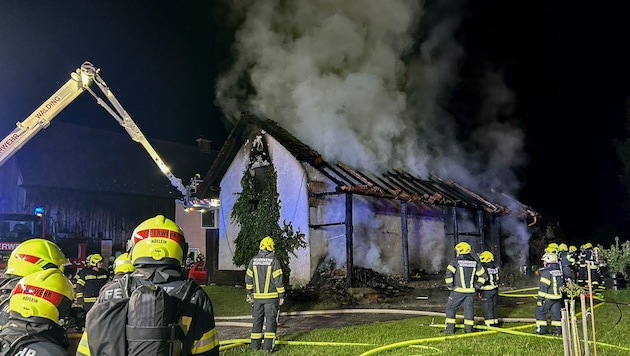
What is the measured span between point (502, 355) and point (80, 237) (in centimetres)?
2568

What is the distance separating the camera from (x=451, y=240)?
1948 cm

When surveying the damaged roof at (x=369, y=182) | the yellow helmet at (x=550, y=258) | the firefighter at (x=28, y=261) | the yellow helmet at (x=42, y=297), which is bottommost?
the yellow helmet at (x=550, y=258)

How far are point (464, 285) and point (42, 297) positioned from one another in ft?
25.5

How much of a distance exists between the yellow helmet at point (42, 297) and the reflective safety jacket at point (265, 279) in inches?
203

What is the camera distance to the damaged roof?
15203mm

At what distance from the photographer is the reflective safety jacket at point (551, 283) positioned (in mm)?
8953

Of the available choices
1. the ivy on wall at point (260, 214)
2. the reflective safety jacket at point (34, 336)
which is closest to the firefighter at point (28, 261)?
the reflective safety jacket at point (34, 336)

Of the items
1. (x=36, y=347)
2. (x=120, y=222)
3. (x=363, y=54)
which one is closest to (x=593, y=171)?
(x=363, y=54)

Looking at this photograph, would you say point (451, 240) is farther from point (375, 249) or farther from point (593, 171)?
point (593, 171)

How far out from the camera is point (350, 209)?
14852 mm

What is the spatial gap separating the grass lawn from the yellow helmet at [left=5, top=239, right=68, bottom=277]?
13.8 feet

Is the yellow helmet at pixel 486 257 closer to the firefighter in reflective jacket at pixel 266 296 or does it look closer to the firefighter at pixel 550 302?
the firefighter at pixel 550 302

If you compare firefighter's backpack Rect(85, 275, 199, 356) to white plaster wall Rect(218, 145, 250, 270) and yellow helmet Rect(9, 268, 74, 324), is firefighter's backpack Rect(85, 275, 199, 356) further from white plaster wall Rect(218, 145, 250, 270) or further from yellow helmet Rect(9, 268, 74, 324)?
white plaster wall Rect(218, 145, 250, 270)

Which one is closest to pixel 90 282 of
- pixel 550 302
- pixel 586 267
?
pixel 550 302
